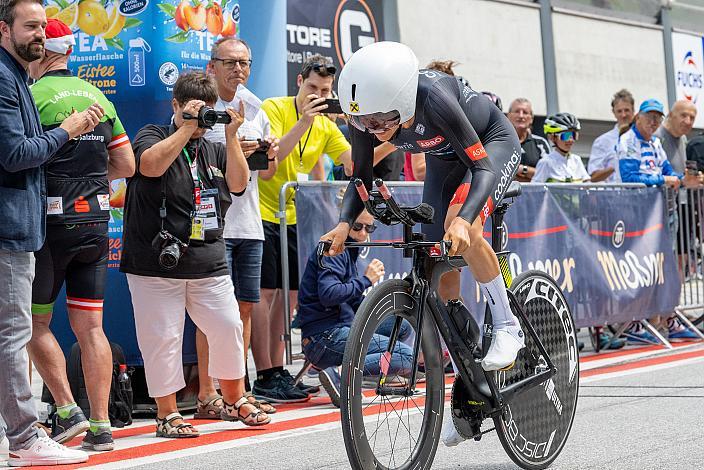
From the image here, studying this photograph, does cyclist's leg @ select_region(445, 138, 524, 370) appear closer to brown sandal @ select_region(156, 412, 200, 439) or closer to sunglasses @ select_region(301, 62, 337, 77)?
brown sandal @ select_region(156, 412, 200, 439)

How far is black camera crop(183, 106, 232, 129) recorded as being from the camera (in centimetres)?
691

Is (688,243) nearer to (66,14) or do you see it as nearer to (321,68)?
(321,68)

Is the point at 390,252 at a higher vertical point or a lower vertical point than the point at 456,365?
higher

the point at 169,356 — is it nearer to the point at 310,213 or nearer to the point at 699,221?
the point at 310,213

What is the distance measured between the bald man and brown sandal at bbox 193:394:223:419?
6.66 meters

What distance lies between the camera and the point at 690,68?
26.5 metres

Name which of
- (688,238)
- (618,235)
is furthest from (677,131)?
(618,235)

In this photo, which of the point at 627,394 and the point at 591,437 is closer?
the point at 591,437

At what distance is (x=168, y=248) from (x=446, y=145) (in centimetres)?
210

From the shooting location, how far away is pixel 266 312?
8.43m

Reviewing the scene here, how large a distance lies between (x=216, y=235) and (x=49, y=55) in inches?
56.0

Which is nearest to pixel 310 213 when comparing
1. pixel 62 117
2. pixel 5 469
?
pixel 62 117

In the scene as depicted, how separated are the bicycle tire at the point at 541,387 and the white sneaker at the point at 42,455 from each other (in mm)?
2197

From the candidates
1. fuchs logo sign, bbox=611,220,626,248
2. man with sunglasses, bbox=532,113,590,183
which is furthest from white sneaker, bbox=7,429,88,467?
man with sunglasses, bbox=532,113,590,183
